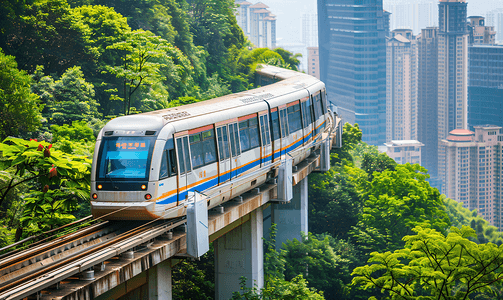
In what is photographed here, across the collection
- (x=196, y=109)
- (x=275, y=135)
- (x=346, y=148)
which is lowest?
(x=346, y=148)

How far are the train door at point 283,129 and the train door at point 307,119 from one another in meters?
3.16

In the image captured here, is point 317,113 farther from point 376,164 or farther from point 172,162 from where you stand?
point 376,164

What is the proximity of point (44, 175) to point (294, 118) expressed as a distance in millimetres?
16040

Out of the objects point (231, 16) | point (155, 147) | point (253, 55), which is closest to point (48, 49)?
point (155, 147)

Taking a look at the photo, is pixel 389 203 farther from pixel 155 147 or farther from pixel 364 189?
pixel 155 147

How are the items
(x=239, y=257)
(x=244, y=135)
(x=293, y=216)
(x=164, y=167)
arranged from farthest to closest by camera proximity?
(x=293, y=216) < (x=239, y=257) < (x=244, y=135) < (x=164, y=167)

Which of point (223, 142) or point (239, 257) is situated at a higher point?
point (223, 142)

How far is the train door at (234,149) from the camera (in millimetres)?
20859

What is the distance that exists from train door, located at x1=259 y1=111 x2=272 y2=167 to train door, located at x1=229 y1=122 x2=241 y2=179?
228cm

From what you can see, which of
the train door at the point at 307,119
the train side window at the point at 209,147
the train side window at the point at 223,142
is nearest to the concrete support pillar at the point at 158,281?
the train side window at the point at 209,147

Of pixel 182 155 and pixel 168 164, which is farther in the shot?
pixel 182 155

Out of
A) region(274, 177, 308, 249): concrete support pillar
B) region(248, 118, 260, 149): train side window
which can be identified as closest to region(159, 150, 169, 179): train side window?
region(248, 118, 260, 149): train side window

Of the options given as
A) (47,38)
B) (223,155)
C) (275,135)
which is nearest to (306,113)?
(275,135)

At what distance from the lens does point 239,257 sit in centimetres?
2573
